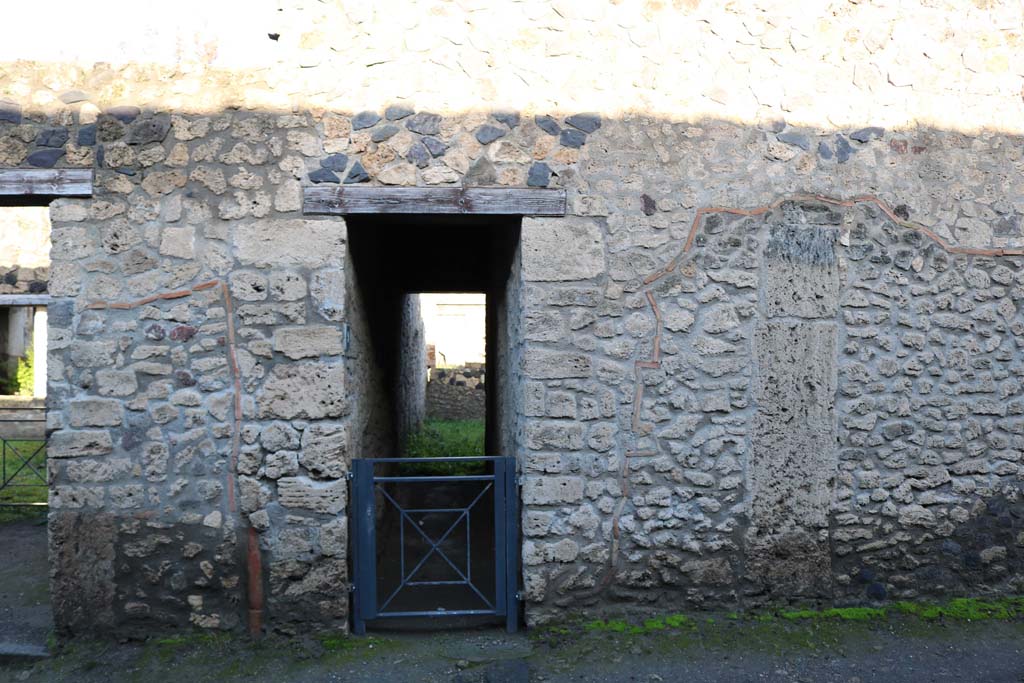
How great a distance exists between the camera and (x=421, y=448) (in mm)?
8844

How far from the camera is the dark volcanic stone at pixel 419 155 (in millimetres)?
3602

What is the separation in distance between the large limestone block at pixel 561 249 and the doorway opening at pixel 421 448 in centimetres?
19

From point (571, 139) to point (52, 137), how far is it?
261 cm

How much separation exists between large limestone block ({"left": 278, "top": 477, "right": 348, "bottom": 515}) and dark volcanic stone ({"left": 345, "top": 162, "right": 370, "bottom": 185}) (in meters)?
1.52

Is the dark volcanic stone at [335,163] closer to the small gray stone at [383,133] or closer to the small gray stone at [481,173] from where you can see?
the small gray stone at [383,133]

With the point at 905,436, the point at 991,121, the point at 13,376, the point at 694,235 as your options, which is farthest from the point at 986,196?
the point at 13,376

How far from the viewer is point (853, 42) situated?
3.82 m

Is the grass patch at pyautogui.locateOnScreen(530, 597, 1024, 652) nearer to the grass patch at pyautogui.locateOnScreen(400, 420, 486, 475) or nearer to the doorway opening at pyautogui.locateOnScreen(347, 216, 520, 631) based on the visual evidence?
the doorway opening at pyautogui.locateOnScreen(347, 216, 520, 631)

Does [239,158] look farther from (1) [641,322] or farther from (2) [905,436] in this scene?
(2) [905,436]

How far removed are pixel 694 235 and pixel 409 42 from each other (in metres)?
1.77

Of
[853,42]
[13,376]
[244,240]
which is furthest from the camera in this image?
[13,376]

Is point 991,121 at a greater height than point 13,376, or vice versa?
point 991,121

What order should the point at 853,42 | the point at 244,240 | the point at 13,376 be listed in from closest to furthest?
1. the point at 244,240
2. the point at 853,42
3. the point at 13,376

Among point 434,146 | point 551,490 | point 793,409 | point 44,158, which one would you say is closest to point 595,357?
point 551,490
